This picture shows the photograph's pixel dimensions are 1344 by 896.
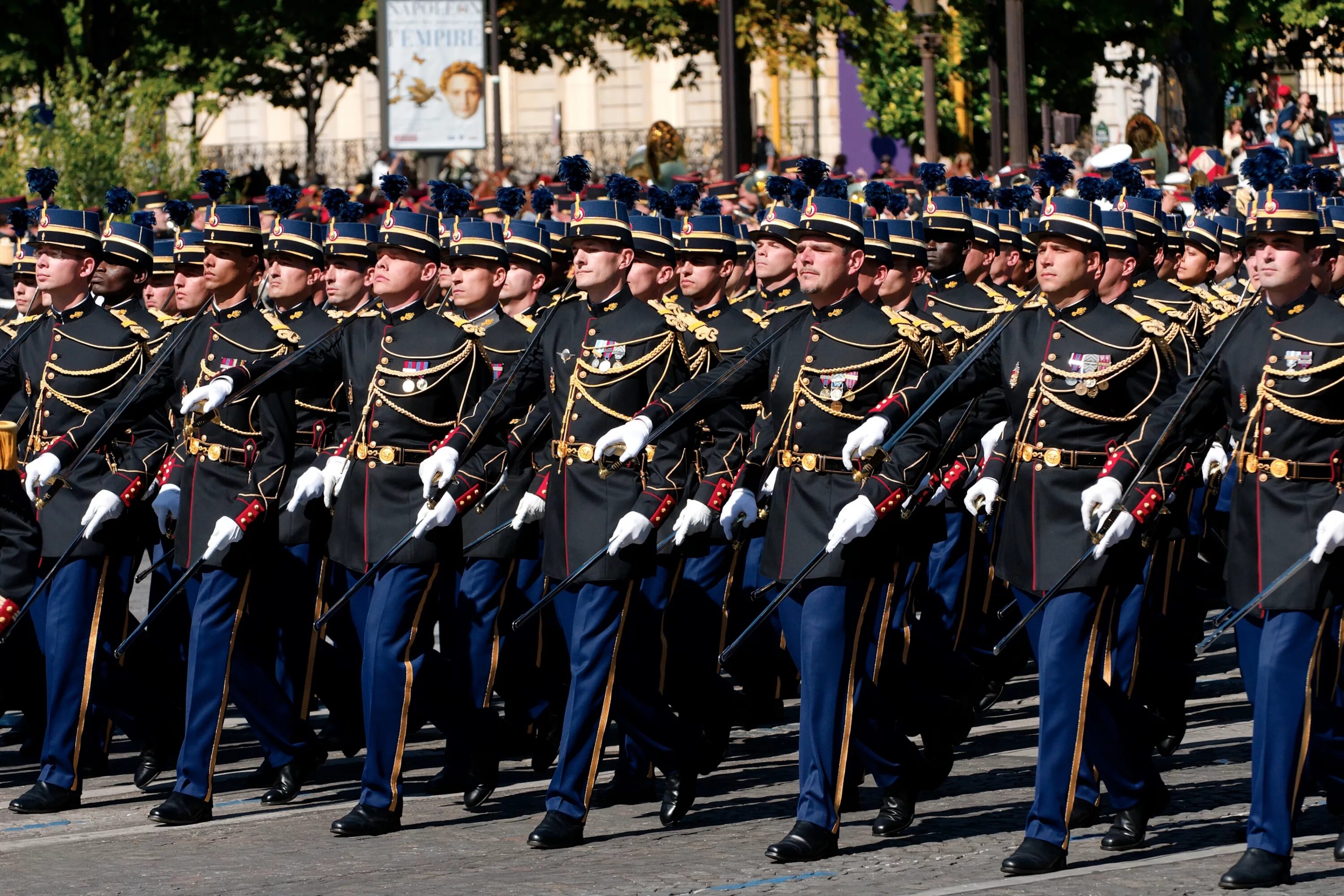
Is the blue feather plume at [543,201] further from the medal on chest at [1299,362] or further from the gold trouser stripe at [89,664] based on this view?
the medal on chest at [1299,362]

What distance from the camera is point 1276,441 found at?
23.2 ft


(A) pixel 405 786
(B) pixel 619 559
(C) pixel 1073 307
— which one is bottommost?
(A) pixel 405 786

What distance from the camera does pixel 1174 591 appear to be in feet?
32.3

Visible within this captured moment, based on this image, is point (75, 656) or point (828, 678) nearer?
point (828, 678)

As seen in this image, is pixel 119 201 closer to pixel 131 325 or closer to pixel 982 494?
pixel 131 325

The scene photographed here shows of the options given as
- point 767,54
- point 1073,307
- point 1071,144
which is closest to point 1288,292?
point 1073,307

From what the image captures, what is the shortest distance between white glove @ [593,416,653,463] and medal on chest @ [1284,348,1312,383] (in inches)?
75.8

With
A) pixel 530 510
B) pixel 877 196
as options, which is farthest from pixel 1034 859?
pixel 877 196

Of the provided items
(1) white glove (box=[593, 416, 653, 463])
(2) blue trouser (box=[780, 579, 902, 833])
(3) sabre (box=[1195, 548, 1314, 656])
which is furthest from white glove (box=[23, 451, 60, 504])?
(3) sabre (box=[1195, 548, 1314, 656])

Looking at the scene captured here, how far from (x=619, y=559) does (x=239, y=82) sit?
31.5m

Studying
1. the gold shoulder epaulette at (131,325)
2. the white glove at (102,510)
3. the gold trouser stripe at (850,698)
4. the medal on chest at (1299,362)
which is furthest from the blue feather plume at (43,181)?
the medal on chest at (1299,362)

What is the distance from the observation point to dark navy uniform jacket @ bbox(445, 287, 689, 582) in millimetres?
7914

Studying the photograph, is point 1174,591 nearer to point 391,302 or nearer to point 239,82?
point 391,302

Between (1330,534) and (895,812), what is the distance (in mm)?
1727
